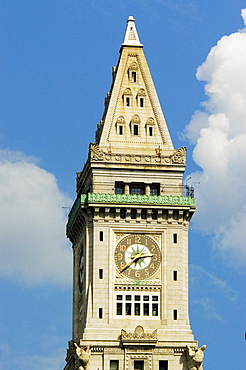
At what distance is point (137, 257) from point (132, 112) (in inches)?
675

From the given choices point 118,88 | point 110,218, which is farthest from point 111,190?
point 118,88

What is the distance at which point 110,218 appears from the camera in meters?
151

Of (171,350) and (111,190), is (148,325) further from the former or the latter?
(111,190)

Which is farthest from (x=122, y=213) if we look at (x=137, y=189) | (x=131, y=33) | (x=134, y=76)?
(x=131, y=33)

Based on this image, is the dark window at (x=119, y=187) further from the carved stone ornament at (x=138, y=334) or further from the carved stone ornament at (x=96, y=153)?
the carved stone ornament at (x=138, y=334)

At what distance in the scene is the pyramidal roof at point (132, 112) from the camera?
15562cm

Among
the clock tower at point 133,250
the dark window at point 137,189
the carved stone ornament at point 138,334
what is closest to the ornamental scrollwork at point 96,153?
the clock tower at point 133,250

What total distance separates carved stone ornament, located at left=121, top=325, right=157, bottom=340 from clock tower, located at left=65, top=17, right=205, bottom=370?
0.10 meters

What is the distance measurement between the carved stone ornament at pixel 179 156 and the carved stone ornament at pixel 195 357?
66.8 ft

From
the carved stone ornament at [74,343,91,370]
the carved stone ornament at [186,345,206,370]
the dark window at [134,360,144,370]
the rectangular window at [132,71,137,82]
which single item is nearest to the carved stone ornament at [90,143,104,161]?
the rectangular window at [132,71,137,82]

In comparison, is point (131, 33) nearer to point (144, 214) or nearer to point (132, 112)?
point (132, 112)

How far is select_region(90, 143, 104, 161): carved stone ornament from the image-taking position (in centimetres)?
15315

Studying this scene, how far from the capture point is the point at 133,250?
494ft

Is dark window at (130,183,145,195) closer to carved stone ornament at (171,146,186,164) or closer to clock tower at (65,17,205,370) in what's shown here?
clock tower at (65,17,205,370)
